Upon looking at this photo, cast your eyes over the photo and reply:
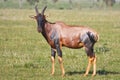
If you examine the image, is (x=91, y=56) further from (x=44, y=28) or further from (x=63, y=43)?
(x=44, y=28)

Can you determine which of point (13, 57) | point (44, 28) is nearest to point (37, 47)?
point (13, 57)

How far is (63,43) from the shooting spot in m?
13.8

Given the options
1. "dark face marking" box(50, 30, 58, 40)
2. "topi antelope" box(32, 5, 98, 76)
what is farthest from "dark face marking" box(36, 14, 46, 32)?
"dark face marking" box(50, 30, 58, 40)

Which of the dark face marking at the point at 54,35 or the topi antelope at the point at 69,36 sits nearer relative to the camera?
the topi antelope at the point at 69,36

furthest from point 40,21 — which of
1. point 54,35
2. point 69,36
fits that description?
point 69,36

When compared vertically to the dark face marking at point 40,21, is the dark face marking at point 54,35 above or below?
below

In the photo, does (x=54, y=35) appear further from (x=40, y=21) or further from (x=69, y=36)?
(x=40, y=21)

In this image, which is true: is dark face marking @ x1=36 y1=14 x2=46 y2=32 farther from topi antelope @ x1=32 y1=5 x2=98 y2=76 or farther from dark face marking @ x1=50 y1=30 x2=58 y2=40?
dark face marking @ x1=50 y1=30 x2=58 y2=40

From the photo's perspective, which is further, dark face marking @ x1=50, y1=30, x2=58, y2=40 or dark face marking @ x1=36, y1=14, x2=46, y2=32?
dark face marking @ x1=50, y1=30, x2=58, y2=40

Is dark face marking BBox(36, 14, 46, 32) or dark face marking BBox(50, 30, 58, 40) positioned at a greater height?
dark face marking BBox(36, 14, 46, 32)

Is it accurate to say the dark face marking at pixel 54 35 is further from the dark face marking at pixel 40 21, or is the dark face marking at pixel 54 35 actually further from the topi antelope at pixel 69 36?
the dark face marking at pixel 40 21

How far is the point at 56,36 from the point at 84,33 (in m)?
1.04

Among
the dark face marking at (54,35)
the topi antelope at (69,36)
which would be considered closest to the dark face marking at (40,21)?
the topi antelope at (69,36)

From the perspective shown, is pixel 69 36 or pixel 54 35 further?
pixel 54 35
